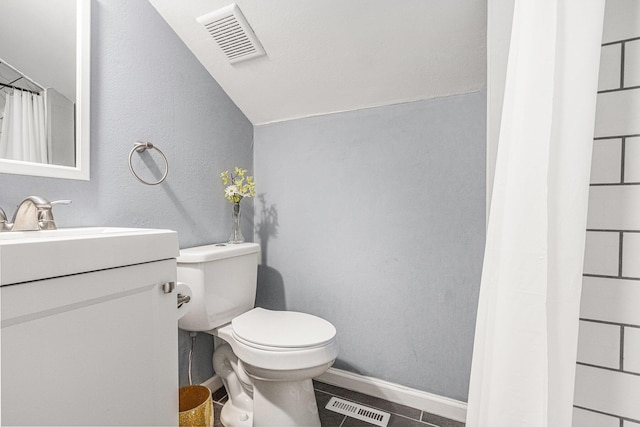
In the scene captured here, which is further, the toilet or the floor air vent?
the floor air vent

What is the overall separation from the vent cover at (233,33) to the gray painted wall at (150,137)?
0.19 meters

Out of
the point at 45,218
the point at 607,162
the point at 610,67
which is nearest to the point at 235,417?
the point at 45,218

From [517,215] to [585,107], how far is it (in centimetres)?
22

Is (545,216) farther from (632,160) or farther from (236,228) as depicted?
(236,228)

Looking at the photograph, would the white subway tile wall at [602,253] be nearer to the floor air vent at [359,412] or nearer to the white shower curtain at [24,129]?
the floor air vent at [359,412]

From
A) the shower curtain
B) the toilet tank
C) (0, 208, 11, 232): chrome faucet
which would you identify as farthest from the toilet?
the shower curtain

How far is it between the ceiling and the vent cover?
0.02 m

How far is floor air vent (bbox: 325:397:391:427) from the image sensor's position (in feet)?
4.25

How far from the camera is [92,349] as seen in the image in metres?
0.58

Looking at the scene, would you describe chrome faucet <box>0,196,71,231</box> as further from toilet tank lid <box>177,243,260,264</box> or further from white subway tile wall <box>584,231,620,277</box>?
white subway tile wall <box>584,231,620,277</box>

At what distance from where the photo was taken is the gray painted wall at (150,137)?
104 centimetres

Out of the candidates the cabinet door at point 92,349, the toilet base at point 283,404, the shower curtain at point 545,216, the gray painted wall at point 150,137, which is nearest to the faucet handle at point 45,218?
the gray painted wall at point 150,137

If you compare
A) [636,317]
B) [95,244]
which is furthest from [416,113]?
[95,244]

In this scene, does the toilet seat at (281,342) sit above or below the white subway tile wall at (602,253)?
below
